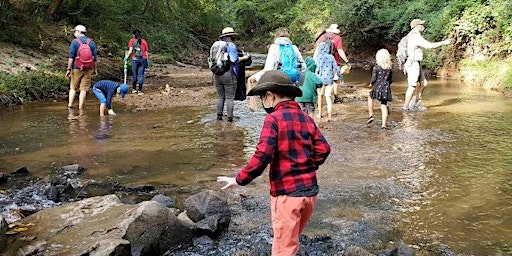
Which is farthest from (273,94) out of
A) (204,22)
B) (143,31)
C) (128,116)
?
(204,22)

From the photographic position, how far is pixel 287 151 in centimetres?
383

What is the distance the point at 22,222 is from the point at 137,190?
164 cm

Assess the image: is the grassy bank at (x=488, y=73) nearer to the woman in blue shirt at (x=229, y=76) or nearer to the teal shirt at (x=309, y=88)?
the teal shirt at (x=309, y=88)

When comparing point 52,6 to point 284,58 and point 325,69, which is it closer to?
point 325,69

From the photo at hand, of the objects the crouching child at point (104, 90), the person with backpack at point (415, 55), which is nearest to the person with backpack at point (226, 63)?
the crouching child at point (104, 90)

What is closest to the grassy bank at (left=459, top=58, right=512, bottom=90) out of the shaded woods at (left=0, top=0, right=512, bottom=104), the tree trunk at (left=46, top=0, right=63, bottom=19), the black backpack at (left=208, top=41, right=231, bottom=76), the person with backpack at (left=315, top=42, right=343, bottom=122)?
the shaded woods at (left=0, top=0, right=512, bottom=104)

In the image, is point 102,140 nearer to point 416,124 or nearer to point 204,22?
point 416,124

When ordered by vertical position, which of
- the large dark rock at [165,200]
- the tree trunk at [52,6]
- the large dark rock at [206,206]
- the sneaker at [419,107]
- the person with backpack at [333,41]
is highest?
the tree trunk at [52,6]

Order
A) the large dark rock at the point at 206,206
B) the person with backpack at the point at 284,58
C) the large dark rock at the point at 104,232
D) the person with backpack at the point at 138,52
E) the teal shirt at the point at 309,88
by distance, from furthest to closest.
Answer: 1. the person with backpack at the point at 138,52
2. the teal shirt at the point at 309,88
3. the person with backpack at the point at 284,58
4. the large dark rock at the point at 206,206
5. the large dark rock at the point at 104,232

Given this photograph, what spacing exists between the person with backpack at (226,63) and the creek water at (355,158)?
2.43 ft

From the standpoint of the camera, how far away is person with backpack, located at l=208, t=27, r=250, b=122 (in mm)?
10586

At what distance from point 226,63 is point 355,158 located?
3.58 metres

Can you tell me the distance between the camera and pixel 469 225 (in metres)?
5.53

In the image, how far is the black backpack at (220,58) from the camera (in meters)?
10.6
